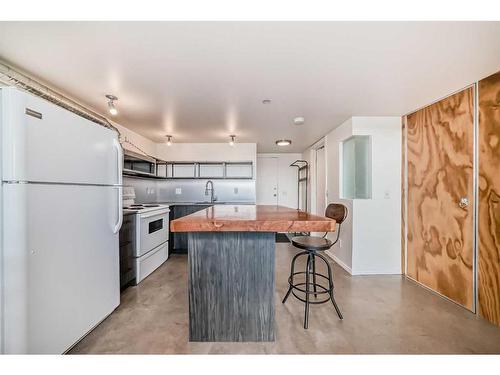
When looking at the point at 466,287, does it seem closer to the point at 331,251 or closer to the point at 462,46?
the point at 331,251

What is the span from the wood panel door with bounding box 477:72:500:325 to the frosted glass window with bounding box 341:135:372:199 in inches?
48.2

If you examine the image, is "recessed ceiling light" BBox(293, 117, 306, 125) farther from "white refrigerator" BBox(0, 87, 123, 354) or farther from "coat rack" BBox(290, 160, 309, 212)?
"coat rack" BBox(290, 160, 309, 212)

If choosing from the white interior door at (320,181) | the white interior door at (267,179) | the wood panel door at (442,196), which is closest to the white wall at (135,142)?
the white interior door at (267,179)

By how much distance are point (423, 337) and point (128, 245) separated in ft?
9.86

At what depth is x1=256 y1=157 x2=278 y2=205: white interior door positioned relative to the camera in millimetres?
6598

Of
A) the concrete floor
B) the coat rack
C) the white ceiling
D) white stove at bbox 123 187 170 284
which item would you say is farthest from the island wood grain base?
the coat rack

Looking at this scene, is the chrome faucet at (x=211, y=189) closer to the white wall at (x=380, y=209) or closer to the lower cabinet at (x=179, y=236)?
the lower cabinet at (x=179, y=236)

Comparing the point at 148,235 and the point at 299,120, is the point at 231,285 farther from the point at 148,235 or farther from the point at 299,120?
the point at 299,120

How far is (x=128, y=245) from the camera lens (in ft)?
9.07

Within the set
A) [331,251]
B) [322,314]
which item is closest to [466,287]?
[322,314]

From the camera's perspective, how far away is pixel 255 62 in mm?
1790

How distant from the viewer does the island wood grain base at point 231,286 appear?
1.70m

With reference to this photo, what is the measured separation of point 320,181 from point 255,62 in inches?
140
